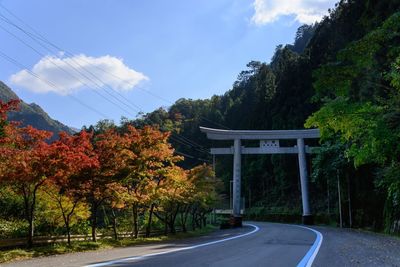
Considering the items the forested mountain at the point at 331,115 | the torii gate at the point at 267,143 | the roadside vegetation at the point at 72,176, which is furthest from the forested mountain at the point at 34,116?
the roadside vegetation at the point at 72,176

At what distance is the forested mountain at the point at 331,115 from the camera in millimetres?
12096

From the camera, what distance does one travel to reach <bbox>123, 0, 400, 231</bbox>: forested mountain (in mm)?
12096

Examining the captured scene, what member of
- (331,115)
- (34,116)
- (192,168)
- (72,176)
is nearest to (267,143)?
(192,168)

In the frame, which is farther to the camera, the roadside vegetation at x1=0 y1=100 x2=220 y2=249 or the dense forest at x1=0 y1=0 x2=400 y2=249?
the roadside vegetation at x1=0 y1=100 x2=220 y2=249

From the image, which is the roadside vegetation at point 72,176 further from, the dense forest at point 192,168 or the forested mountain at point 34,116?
the forested mountain at point 34,116

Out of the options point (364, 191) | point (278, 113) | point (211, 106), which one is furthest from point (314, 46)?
point (211, 106)

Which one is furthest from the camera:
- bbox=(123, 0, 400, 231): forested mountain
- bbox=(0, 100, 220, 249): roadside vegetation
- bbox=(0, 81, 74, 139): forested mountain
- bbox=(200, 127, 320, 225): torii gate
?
bbox=(0, 81, 74, 139): forested mountain

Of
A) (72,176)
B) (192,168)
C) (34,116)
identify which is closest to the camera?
(72,176)

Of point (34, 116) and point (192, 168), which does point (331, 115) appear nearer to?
point (192, 168)

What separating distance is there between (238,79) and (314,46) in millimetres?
50438

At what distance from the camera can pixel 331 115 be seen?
12.6 m

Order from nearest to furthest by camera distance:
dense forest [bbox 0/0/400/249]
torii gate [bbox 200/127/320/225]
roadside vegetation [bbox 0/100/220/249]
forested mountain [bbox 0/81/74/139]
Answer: dense forest [bbox 0/0/400/249]
roadside vegetation [bbox 0/100/220/249]
torii gate [bbox 200/127/320/225]
forested mountain [bbox 0/81/74/139]

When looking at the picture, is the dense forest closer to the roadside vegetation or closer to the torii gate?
the roadside vegetation

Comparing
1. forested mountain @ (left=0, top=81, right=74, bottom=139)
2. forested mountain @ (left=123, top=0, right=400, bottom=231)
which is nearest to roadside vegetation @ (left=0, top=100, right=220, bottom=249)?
forested mountain @ (left=123, top=0, right=400, bottom=231)
